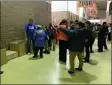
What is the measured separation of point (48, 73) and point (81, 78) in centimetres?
95

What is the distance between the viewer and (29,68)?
595 cm

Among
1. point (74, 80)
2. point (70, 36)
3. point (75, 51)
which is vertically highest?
point (70, 36)

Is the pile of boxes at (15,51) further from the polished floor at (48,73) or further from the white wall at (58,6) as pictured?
the white wall at (58,6)

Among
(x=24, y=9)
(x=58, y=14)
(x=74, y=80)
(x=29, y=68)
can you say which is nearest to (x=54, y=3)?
(x=58, y=14)

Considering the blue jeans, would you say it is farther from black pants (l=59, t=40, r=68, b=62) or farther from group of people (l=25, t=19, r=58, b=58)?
black pants (l=59, t=40, r=68, b=62)

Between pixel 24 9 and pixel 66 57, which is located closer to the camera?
pixel 66 57

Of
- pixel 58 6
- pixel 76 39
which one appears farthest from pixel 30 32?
pixel 58 6

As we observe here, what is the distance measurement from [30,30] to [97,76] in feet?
12.8

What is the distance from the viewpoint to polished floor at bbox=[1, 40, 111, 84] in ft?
15.8

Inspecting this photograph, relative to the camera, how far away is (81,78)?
5078mm

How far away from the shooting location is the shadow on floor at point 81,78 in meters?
4.84

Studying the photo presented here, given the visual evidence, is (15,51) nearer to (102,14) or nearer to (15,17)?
(15,17)

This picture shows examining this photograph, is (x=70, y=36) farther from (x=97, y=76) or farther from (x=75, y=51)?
(x=97, y=76)

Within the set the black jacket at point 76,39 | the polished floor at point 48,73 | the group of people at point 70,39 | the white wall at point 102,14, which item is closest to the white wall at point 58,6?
the group of people at point 70,39
